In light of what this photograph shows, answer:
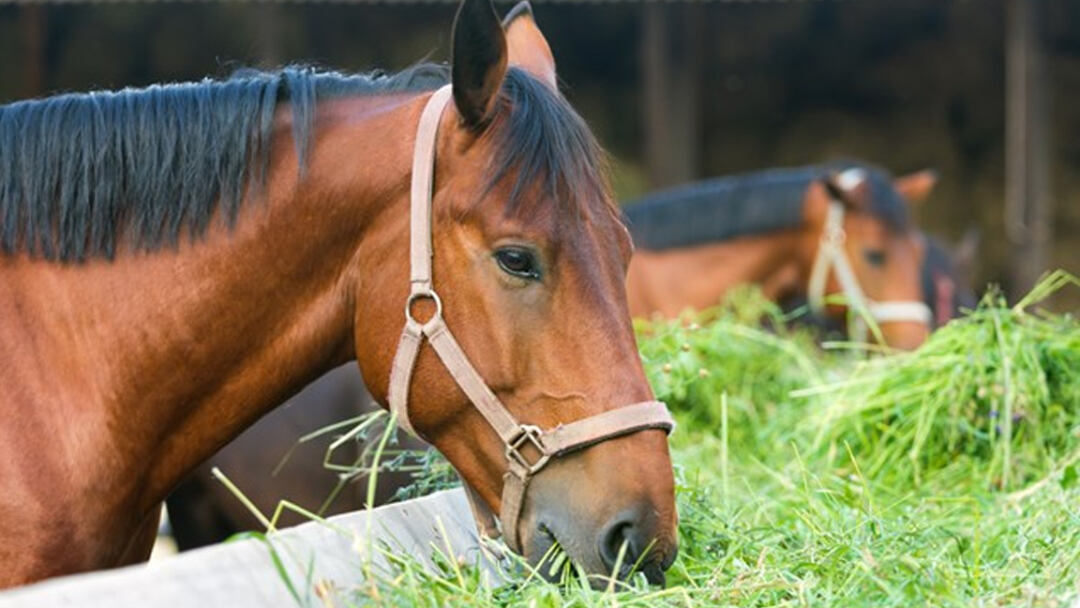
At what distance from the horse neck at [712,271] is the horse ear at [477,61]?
4208mm

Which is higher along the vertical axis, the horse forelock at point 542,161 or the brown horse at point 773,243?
the horse forelock at point 542,161

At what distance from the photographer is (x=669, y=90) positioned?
892 cm

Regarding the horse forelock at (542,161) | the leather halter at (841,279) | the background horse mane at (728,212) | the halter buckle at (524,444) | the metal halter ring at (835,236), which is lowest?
the leather halter at (841,279)

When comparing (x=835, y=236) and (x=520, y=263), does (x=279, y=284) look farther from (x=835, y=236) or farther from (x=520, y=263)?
(x=835, y=236)

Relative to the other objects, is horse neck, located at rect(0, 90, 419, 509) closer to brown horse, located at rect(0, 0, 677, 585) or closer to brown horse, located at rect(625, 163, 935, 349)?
brown horse, located at rect(0, 0, 677, 585)

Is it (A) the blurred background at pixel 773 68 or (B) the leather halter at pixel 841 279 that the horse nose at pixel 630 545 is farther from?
(A) the blurred background at pixel 773 68

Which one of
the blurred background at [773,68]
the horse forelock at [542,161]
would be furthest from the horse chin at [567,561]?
the blurred background at [773,68]

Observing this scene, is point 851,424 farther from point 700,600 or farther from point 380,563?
point 380,563

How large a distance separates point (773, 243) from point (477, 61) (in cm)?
453

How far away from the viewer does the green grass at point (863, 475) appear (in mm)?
2078

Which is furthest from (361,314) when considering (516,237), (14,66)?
(14,66)

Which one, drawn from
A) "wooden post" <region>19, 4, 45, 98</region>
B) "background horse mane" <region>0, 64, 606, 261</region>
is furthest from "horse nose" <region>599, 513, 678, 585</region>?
"wooden post" <region>19, 4, 45, 98</region>

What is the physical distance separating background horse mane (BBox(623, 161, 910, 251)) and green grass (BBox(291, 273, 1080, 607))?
1655mm

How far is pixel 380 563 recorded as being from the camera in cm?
201
